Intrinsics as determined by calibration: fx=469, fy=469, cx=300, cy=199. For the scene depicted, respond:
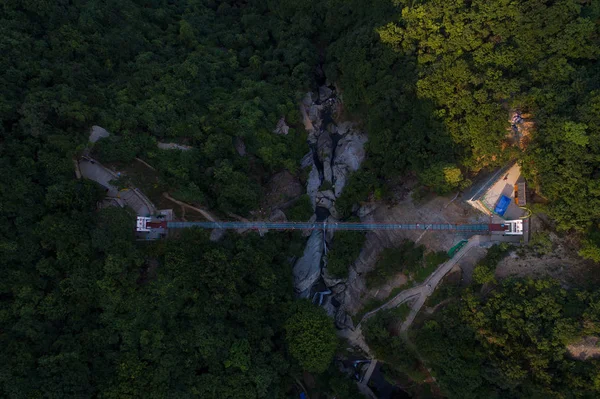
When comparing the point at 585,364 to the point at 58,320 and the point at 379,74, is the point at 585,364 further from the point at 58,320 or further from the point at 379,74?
the point at 58,320

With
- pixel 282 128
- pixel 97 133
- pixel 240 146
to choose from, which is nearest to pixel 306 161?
pixel 282 128

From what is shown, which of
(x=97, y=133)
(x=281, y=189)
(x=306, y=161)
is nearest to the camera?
(x=97, y=133)

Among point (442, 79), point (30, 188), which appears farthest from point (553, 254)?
point (30, 188)

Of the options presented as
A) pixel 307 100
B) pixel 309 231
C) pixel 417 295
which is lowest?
pixel 417 295

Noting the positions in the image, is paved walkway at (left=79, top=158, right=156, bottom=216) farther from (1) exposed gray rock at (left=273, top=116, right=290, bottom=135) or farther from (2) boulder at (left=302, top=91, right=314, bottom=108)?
(2) boulder at (left=302, top=91, right=314, bottom=108)

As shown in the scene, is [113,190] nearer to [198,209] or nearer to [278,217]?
[198,209]

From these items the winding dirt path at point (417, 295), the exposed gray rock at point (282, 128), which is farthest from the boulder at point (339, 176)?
the winding dirt path at point (417, 295)
